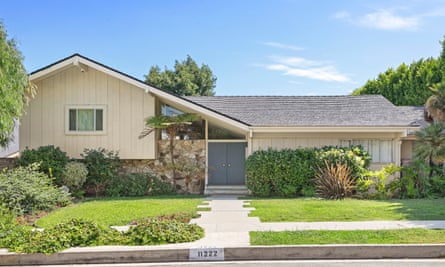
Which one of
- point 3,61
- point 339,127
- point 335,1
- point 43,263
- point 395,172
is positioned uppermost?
point 335,1

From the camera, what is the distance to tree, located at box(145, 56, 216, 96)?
37.0m

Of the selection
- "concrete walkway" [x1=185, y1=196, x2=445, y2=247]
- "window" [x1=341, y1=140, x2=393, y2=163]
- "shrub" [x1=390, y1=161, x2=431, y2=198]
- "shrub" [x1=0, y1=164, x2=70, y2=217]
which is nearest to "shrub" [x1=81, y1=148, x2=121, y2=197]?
"shrub" [x1=0, y1=164, x2=70, y2=217]

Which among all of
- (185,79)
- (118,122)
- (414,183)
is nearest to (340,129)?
(414,183)

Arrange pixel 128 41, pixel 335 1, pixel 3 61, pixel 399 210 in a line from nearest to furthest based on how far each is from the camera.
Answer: pixel 399 210
pixel 3 61
pixel 335 1
pixel 128 41

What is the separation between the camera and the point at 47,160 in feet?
45.1

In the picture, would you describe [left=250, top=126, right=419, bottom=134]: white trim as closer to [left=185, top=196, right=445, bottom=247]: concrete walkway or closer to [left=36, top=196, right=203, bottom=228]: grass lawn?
[left=36, top=196, right=203, bottom=228]: grass lawn

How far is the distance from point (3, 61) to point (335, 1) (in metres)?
9.96

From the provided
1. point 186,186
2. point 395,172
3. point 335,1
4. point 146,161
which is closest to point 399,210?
point 395,172

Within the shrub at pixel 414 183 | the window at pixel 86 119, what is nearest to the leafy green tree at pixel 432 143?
the shrub at pixel 414 183

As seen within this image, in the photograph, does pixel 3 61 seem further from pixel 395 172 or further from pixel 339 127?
pixel 395 172

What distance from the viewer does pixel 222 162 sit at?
16.0m

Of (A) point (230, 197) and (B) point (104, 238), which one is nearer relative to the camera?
(B) point (104, 238)

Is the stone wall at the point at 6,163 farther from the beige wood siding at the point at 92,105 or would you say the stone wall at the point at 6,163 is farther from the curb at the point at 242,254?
the curb at the point at 242,254

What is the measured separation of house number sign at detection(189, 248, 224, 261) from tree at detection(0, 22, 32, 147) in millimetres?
7610
